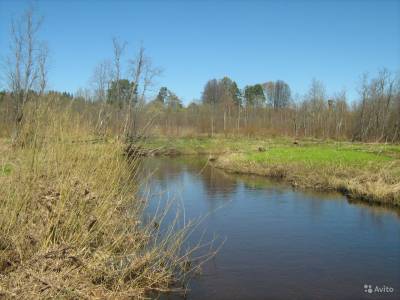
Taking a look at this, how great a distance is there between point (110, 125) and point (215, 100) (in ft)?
235

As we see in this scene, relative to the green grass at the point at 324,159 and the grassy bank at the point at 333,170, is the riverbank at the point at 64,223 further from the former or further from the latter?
the green grass at the point at 324,159

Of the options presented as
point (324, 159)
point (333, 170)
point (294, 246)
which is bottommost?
point (294, 246)

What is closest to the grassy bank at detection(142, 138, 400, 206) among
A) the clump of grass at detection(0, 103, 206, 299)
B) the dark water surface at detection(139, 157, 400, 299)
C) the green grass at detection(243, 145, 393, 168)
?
the green grass at detection(243, 145, 393, 168)

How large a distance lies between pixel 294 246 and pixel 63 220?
6.40 meters

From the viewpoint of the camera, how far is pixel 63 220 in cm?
654

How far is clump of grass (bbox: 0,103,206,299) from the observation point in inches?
234

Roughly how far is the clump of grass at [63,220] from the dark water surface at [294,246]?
120 cm

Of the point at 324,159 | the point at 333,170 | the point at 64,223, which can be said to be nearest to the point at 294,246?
the point at 64,223

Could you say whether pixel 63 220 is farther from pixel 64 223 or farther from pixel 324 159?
pixel 324 159

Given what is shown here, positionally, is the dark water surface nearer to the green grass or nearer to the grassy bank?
the grassy bank

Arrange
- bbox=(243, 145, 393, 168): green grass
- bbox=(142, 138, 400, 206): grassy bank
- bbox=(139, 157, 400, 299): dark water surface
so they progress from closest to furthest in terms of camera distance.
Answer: bbox=(139, 157, 400, 299): dark water surface < bbox=(142, 138, 400, 206): grassy bank < bbox=(243, 145, 393, 168): green grass

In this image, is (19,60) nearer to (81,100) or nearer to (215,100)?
(81,100)

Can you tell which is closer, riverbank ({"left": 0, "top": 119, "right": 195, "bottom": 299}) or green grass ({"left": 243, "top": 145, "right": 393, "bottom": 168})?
riverbank ({"left": 0, "top": 119, "right": 195, "bottom": 299})

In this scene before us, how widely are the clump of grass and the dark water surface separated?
120 cm
